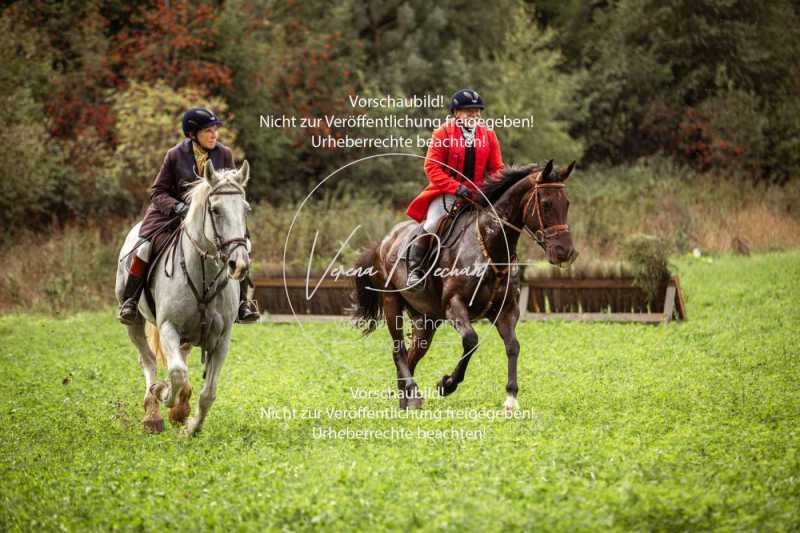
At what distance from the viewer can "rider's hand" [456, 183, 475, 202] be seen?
35.5 feet

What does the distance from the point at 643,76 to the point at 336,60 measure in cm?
1355

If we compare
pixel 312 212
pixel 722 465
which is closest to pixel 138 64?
pixel 312 212

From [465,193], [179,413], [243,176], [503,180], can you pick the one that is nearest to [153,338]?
[179,413]

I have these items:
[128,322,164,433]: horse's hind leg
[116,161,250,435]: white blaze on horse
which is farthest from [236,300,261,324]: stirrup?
[128,322,164,433]: horse's hind leg

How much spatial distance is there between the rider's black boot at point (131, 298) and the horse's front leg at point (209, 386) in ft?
3.41

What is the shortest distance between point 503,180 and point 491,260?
92 centimetres

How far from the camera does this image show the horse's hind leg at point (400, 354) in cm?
1096

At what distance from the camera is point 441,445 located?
28.7 ft

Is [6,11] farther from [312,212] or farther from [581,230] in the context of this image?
[581,230]

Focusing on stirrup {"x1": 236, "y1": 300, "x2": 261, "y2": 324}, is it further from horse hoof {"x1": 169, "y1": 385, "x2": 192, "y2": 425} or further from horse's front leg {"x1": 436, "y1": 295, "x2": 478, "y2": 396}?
horse's front leg {"x1": 436, "y1": 295, "x2": 478, "y2": 396}

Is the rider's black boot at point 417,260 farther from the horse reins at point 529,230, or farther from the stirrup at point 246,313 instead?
the stirrup at point 246,313

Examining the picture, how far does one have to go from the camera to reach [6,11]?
→ 30766 mm

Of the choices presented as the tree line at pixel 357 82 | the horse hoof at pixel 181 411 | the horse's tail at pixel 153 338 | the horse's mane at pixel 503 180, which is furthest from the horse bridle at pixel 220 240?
the tree line at pixel 357 82

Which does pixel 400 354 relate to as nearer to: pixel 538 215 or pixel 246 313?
pixel 246 313
